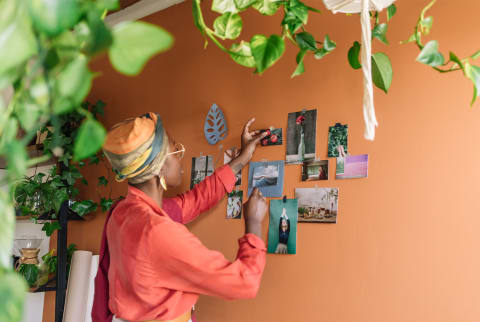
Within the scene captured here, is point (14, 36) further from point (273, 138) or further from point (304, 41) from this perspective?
point (273, 138)

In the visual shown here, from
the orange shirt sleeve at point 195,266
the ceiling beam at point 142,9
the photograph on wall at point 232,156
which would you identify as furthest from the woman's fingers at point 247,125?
the ceiling beam at point 142,9

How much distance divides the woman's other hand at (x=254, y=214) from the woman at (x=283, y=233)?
0.27 meters

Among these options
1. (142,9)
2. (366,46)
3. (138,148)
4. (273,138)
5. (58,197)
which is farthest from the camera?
(142,9)

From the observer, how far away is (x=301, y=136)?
197 centimetres

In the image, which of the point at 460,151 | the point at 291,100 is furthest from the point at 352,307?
the point at 291,100

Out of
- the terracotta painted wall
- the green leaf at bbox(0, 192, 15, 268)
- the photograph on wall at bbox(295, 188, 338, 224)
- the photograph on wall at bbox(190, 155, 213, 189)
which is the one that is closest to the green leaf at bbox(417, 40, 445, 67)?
the green leaf at bbox(0, 192, 15, 268)

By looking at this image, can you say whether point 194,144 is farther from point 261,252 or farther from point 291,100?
point 261,252

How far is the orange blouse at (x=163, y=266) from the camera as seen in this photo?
1.46m

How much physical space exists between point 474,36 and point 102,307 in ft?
5.82

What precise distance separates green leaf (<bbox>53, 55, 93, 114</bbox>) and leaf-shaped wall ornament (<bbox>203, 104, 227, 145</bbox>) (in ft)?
6.36

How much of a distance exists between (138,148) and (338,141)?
0.83m

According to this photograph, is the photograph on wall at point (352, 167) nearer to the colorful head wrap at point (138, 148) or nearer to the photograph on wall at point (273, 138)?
the photograph on wall at point (273, 138)

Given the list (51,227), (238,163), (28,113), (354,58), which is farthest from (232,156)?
(28,113)

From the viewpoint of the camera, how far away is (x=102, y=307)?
1.79 metres
